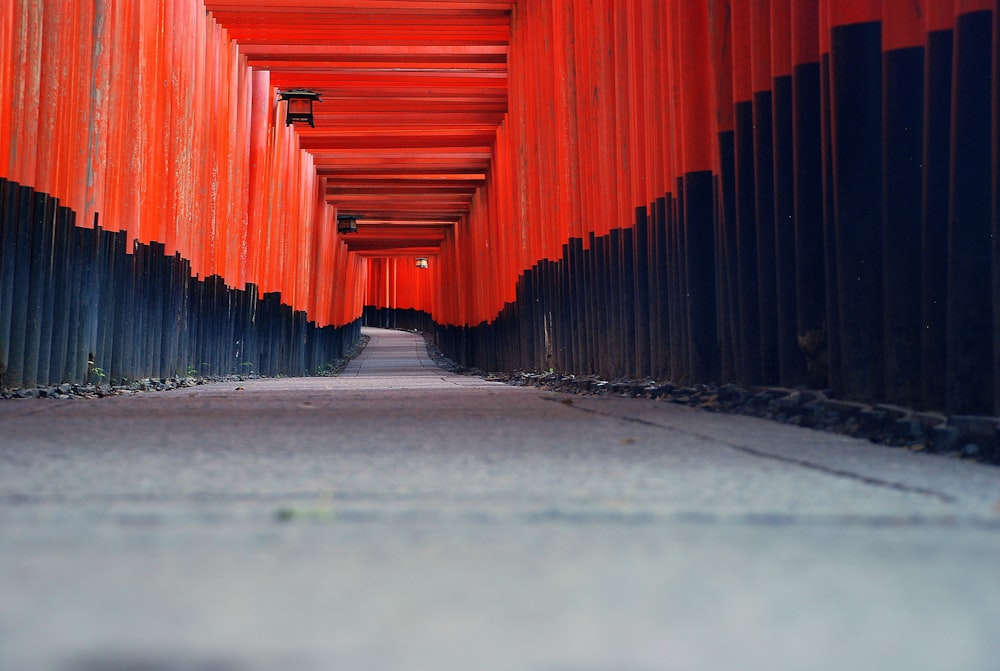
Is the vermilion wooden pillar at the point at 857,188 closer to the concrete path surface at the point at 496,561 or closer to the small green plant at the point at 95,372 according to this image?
the concrete path surface at the point at 496,561

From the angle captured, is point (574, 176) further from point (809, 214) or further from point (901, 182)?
point (901, 182)

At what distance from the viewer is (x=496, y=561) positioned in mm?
1717

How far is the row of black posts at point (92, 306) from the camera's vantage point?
7996 millimetres

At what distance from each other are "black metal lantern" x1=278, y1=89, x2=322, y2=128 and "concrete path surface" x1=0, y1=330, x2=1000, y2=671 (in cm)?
1761

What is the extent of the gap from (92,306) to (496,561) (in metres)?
8.78

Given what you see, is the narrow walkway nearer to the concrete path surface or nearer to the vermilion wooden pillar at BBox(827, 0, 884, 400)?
the vermilion wooden pillar at BBox(827, 0, 884, 400)

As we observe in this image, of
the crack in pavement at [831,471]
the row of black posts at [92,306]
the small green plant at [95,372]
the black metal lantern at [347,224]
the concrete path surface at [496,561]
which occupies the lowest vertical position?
the concrete path surface at [496,561]

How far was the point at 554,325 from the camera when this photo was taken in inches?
579

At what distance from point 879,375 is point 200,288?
1260 centimetres

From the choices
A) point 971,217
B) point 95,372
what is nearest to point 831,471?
point 971,217

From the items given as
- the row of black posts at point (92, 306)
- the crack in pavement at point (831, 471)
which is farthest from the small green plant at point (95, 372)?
the crack in pavement at point (831, 471)

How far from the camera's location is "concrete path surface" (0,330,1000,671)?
1302mm

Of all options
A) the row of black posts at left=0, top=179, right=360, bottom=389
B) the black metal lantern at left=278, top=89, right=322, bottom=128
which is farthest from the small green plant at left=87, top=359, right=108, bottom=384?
the black metal lantern at left=278, top=89, right=322, bottom=128

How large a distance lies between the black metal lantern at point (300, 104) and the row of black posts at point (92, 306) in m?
4.24
